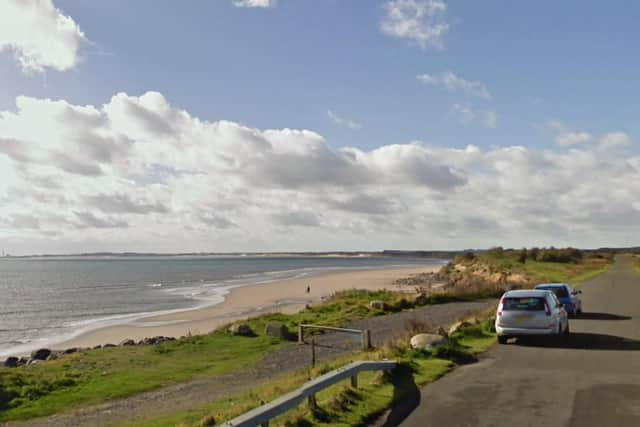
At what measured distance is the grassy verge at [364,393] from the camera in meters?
8.60

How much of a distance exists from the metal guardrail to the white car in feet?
18.9

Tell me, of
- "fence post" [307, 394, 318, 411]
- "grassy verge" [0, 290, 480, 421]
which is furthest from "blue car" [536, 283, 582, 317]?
"fence post" [307, 394, 318, 411]

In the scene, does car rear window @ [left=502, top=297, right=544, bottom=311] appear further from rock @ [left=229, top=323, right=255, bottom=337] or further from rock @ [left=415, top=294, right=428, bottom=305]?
rock @ [left=415, top=294, right=428, bottom=305]

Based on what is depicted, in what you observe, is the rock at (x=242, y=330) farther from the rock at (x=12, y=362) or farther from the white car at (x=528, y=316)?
the white car at (x=528, y=316)

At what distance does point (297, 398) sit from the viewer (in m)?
8.10

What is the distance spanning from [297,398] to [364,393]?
218 cm

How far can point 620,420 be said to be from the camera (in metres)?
8.23

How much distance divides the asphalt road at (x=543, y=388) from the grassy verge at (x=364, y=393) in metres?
0.46

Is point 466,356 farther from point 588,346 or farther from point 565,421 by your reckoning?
point 565,421

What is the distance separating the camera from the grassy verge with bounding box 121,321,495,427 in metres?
8.60

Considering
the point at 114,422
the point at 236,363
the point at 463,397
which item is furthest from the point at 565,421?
the point at 236,363

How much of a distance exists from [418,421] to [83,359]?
20.1 m

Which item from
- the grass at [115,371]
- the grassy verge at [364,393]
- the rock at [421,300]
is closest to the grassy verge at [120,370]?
the grass at [115,371]

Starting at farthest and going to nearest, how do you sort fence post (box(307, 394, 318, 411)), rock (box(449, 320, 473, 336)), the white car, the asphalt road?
rock (box(449, 320, 473, 336)), the white car, fence post (box(307, 394, 318, 411)), the asphalt road
